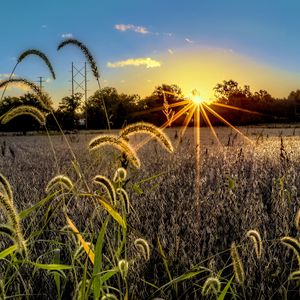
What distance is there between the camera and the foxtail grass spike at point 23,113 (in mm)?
2162

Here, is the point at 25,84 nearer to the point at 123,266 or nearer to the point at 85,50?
the point at 85,50

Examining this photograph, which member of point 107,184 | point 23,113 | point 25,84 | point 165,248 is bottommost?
point 165,248

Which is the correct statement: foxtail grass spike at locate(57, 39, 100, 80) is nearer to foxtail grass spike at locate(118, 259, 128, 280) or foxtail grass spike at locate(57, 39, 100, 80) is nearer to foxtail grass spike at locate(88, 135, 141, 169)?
foxtail grass spike at locate(88, 135, 141, 169)

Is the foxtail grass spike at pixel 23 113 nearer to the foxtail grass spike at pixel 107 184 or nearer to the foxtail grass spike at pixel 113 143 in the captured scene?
the foxtail grass spike at pixel 113 143

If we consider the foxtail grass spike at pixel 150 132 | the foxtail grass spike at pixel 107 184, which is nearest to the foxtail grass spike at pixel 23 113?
the foxtail grass spike at pixel 150 132

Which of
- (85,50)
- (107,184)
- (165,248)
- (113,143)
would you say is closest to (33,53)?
(85,50)

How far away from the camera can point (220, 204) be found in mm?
3260

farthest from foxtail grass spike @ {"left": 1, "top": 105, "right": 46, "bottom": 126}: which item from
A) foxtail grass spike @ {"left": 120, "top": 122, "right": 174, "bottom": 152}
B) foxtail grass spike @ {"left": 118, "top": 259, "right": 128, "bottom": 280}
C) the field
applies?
foxtail grass spike @ {"left": 118, "top": 259, "right": 128, "bottom": 280}

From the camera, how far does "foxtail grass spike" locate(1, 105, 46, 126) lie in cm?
216

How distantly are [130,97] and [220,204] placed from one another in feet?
268

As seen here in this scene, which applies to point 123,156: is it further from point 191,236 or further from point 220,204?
point 220,204

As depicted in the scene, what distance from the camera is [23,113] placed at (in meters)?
2.22

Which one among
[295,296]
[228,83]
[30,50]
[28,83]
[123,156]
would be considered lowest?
[295,296]

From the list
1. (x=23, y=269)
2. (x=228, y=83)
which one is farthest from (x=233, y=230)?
(x=228, y=83)
